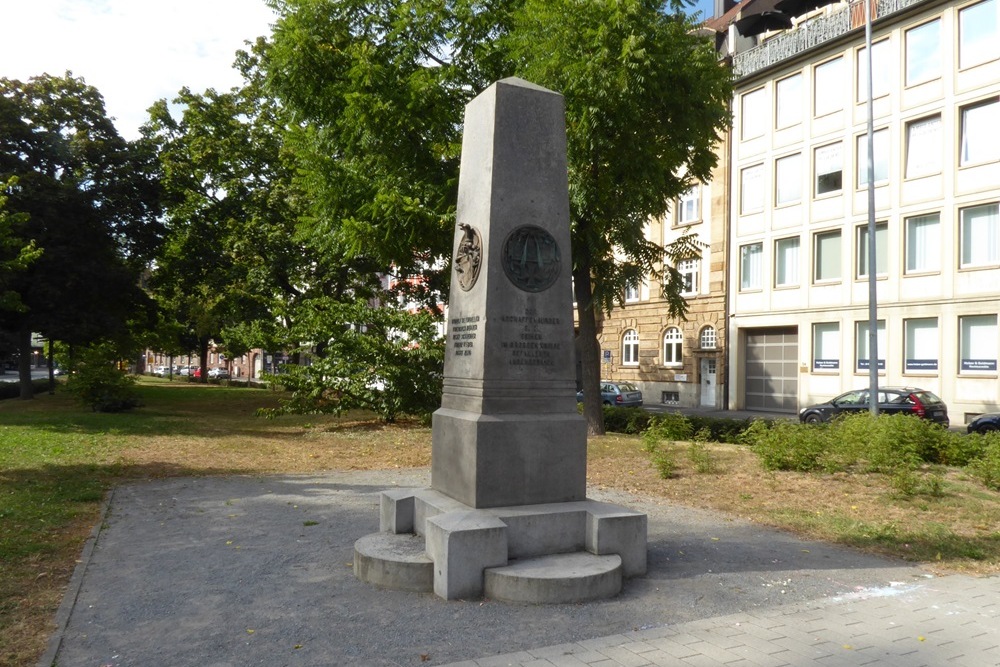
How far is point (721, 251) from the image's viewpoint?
3659cm

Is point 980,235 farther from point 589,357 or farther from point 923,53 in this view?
point 589,357

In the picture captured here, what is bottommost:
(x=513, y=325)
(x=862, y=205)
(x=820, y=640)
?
(x=820, y=640)

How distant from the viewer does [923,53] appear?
28750 mm

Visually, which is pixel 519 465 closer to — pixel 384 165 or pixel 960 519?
pixel 960 519

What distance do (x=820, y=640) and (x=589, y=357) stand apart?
41.5 feet

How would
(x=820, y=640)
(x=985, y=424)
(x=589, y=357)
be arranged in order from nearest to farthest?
(x=820, y=640), (x=589, y=357), (x=985, y=424)

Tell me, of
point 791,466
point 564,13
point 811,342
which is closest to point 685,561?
point 791,466

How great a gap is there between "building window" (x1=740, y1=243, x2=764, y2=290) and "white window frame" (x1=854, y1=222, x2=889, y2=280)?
15.9 feet

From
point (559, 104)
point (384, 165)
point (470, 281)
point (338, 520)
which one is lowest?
point (338, 520)

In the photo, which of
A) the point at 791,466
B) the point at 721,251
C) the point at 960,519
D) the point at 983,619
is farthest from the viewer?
the point at 721,251

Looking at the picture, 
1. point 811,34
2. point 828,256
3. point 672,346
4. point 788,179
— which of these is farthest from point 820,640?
point 672,346

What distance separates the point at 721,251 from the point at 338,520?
101ft

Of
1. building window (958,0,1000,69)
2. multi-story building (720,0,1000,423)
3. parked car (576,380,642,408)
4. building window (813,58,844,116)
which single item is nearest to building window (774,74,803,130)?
multi-story building (720,0,1000,423)

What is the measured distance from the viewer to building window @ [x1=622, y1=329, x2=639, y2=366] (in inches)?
1639
